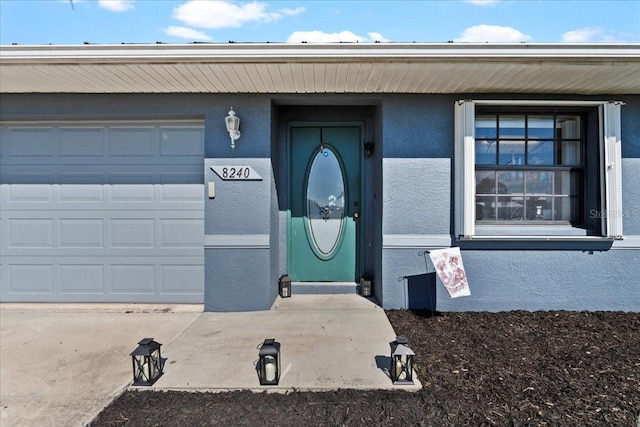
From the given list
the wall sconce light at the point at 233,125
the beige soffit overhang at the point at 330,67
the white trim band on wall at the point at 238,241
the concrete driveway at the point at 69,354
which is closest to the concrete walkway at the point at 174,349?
the concrete driveway at the point at 69,354

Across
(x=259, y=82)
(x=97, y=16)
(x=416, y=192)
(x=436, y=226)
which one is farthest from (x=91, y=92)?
(x=436, y=226)

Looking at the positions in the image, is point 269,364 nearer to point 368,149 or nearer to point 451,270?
point 451,270

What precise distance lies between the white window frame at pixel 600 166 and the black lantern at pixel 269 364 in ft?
8.45

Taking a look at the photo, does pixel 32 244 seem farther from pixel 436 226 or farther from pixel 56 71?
pixel 436 226

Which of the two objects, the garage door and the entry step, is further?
the entry step

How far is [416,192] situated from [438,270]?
956 millimetres

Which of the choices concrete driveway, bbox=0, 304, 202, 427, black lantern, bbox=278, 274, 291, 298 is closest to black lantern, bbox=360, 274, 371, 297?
black lantern, bbox=278, 274, 291, 298

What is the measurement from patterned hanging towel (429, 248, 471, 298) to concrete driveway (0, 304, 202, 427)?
2.90 m

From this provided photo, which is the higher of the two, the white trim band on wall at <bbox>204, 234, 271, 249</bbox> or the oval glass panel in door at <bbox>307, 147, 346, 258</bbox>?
the oval glass panel in door at <bbox>307, 147, 346, 258</bbox>

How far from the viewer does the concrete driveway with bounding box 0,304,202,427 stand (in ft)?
7.39

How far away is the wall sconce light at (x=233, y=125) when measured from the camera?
12.5 feet

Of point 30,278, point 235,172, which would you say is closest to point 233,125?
point 235,172

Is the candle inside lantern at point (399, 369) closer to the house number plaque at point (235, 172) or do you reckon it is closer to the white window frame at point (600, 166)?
the white window frame at point (600, 166)

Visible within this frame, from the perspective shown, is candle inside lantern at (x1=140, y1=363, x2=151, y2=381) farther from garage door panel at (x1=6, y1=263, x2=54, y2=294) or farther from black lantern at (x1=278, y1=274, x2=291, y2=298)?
Answer: garage door panel at (x1=6, y1=263, x2=54, y2=294)
